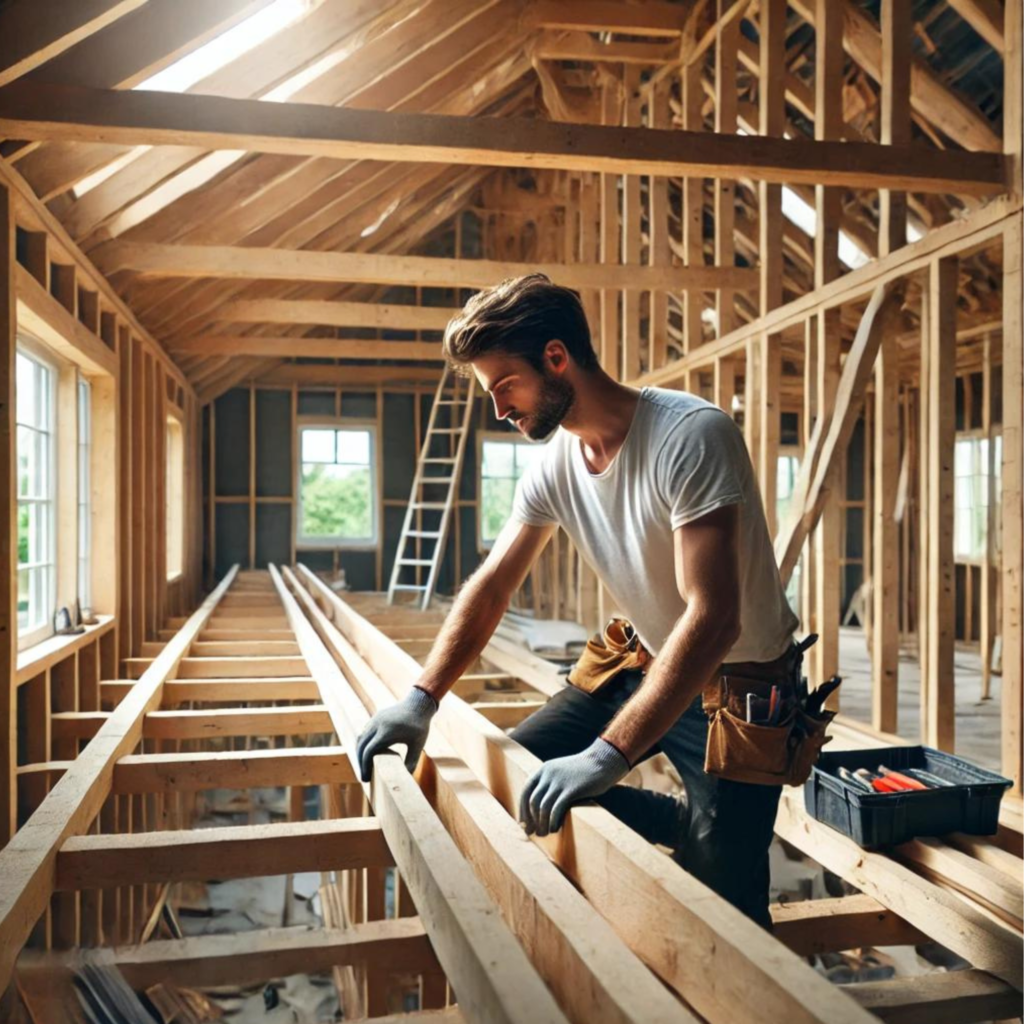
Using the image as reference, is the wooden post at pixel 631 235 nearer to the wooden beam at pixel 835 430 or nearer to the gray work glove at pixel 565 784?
the wooden beam at pixel 835 430

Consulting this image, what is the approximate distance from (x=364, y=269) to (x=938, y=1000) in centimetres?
443

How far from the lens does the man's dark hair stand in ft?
6.64

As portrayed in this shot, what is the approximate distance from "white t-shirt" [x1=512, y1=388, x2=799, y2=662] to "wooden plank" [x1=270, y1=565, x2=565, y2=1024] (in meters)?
0.65

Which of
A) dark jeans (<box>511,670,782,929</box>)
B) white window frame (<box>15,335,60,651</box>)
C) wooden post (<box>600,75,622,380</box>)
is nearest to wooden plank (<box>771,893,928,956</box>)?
dark jeans (<box>511,670,782,929</box>)

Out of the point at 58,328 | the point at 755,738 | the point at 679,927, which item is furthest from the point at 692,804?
the point at 58,328

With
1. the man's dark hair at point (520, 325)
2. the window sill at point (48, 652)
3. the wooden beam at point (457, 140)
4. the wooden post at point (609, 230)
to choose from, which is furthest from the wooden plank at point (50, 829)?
the wooden post at point (609, 230)

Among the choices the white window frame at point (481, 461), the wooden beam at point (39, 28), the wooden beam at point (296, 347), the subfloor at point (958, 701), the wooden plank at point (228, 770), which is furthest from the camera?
the white window frame at point (481, 461)

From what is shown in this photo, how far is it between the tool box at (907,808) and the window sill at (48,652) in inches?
112

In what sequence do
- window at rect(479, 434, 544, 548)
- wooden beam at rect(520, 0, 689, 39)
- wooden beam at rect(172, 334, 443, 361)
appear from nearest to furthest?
wooden beam at rect(520, 0, 689, 39) < wooden beam at rect(172, 334, 443, 361) < window at rect(479, 434, 544, 548)

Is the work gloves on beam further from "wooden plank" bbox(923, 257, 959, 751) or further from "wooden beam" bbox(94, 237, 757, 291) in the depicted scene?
"wooden beam" bbox(94, 237, 757, 291)

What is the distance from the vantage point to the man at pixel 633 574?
5.77 feet

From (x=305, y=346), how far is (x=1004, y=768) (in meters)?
6.73

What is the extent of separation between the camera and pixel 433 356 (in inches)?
357

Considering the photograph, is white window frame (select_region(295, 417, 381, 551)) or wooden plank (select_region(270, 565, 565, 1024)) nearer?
wooden plank (select_region(270, 565, 565, 1024))
